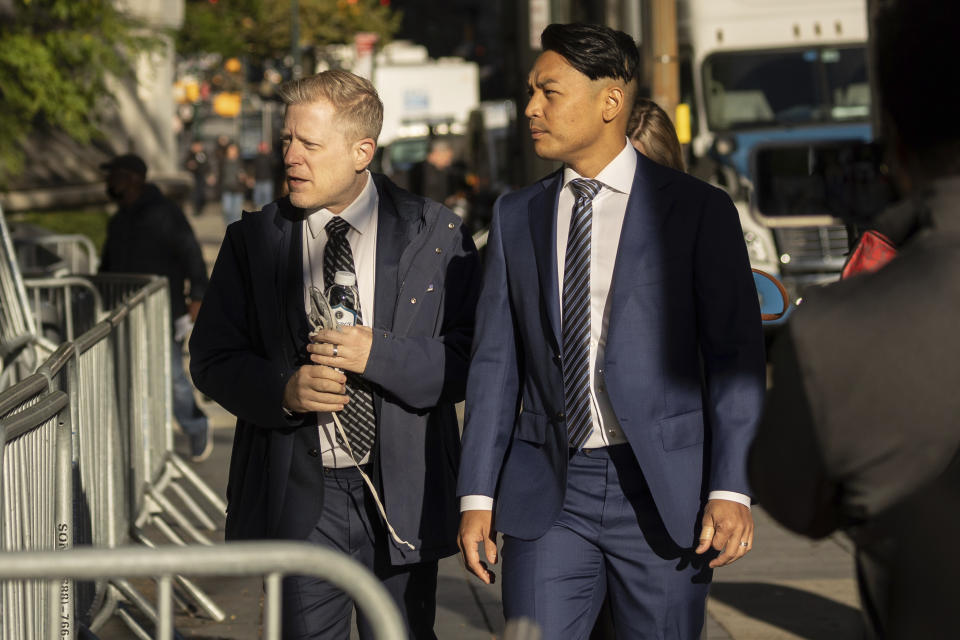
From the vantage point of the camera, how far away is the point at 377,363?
3.64m

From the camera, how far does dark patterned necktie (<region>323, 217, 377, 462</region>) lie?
3.74 m

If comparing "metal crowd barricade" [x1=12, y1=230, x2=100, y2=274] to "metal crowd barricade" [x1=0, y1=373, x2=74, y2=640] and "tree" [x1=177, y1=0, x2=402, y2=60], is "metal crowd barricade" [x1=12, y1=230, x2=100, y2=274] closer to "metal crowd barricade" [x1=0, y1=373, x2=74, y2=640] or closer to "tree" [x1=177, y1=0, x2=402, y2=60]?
"metal crowd barricade" [x1=0, y1=373, x2=74, y2=640]

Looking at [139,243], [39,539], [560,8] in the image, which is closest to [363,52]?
[560,8]

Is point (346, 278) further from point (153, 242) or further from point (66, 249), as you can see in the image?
point (66, 249)

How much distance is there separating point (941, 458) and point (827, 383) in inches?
6.3

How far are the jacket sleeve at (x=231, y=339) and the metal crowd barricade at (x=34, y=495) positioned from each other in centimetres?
47

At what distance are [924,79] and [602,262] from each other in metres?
1.67

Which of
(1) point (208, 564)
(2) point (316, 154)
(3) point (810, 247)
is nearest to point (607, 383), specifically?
(2) point (316, 154)

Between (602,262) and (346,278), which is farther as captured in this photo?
(346,278)

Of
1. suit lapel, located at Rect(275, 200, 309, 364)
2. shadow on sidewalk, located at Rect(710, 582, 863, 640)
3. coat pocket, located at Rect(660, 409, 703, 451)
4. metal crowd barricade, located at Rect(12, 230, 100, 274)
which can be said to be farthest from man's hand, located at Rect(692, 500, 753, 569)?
metal crowd barricade, located at Rect(12, 230, 100, 274)

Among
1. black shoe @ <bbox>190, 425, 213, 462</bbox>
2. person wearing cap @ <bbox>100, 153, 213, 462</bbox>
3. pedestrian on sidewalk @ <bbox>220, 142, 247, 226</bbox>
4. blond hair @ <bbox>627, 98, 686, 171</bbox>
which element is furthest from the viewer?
pedestrian on sidewalk @ <bbox>220, 142, 247, 226</bbox>

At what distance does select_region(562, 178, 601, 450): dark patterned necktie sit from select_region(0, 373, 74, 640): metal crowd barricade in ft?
4.34

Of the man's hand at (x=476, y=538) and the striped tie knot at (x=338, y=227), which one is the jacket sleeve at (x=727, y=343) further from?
the striped tie knot at (x=338, y=227)

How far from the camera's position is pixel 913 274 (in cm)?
176
